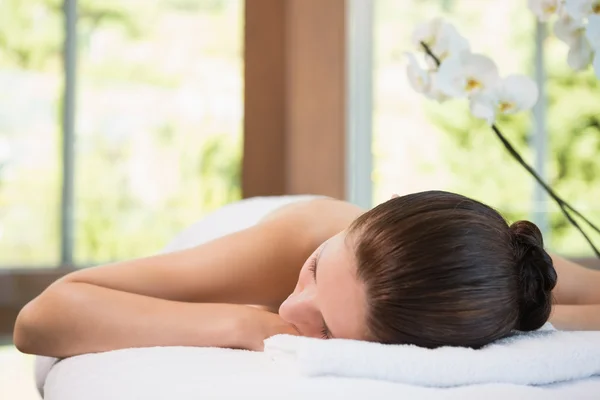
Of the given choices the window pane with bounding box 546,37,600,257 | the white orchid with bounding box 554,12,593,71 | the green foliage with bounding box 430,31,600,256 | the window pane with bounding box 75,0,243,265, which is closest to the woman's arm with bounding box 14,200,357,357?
the white orchid with bounding box 554,12,593,71

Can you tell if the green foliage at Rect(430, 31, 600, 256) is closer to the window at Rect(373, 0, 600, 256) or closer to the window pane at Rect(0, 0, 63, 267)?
the window at Rect(373, 0, 600, 256)

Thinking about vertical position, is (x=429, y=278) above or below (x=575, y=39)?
below

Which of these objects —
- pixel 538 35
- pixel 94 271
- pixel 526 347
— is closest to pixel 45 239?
pixel 94 271

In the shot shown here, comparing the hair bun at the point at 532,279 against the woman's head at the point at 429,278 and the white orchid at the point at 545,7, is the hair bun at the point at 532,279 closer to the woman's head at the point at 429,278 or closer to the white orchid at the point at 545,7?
the woman's head at the point at 429,278

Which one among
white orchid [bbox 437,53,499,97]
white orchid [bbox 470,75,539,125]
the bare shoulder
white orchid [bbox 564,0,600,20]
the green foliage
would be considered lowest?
the green foliage

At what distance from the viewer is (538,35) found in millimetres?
4203

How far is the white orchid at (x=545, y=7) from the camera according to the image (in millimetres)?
1289

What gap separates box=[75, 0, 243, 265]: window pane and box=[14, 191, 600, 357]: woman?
2.16m

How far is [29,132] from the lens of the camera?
3584 mm

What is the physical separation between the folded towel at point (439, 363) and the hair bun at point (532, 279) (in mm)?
112

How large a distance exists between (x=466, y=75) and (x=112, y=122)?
2593 mm

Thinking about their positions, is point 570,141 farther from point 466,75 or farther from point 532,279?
point 532,279

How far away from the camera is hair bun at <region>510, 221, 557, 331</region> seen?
3.31 feet

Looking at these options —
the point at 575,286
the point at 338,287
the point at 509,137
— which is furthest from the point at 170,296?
the point at 509,137
